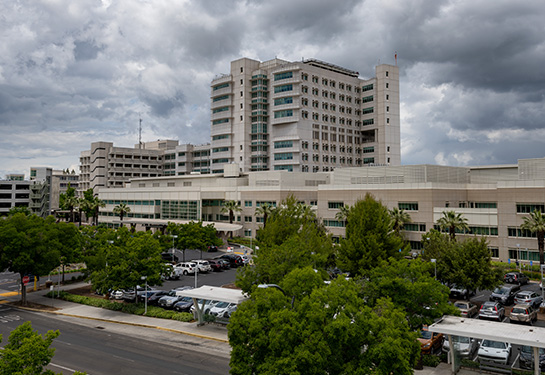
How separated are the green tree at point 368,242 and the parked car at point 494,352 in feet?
44.3

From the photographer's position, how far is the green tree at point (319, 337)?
1783cm

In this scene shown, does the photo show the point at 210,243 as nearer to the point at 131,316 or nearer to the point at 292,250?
the point at 131,316

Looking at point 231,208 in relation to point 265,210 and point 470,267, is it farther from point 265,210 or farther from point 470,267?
point 470,267

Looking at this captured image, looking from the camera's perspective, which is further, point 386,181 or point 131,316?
point 386,181

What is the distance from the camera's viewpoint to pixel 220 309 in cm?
3950

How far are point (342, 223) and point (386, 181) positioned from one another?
1219 centimetres

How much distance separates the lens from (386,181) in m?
79.1

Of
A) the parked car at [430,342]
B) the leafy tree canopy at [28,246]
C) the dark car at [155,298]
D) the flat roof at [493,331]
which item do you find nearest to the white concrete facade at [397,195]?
the parked car at [430,342]

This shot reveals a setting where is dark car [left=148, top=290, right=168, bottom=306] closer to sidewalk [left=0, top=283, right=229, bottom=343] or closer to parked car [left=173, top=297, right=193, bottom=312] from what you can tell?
parked car [left=173, top=297, right=193, bottom=312]

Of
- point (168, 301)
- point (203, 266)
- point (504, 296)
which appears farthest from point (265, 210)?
point (504, 296)

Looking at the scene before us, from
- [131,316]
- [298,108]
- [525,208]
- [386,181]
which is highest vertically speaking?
[298,108]

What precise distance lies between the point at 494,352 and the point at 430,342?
4.07m

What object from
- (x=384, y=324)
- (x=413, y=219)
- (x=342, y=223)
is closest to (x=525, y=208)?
(x=413, y=219)

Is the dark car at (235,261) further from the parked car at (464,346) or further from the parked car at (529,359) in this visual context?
the parked car at (529,359)
